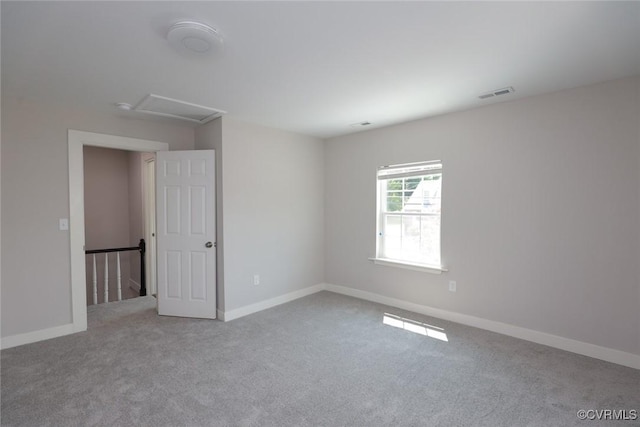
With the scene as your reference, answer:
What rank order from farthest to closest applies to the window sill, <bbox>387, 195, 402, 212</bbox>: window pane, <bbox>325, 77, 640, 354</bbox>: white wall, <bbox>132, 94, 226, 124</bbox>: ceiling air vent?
1. <bbox>387, 195, 402, 212</bbox>: window pane
2. the window sill
3. <bbox>132, 94, 226, 124</bbox>: ceiling air vent
4. <bbox>325, 77, 640, 354</bbox>: white wall

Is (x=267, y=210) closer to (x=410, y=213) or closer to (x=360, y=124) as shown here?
(x=360, y=124)

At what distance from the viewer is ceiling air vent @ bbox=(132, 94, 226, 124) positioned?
3074mm

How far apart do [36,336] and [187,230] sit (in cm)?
174

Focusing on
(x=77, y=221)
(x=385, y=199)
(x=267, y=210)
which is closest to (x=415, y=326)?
(x=385, y=199)

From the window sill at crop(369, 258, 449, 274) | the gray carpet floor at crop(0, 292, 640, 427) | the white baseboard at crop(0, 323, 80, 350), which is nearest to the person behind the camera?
the gray carpet floor at crop(0, 292, 640, 427)

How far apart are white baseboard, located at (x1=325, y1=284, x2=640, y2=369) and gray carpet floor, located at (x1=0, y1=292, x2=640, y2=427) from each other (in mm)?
92

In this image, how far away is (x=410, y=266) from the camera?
3.98m

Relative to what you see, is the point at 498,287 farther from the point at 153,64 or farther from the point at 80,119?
the point at 80,119

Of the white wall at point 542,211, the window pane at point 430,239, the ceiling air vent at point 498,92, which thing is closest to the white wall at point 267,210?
the white wall at point 542,211

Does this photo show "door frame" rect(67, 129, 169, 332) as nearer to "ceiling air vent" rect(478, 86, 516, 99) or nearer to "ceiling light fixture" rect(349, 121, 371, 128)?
"ceiling light fixture" rect(349, 121, 371, 128)

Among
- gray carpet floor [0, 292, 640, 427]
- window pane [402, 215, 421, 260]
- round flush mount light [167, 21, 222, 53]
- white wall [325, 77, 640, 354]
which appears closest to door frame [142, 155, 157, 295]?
gray carpet floor [0, 292, 640, 427]

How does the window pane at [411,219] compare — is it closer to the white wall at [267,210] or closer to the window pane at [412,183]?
the window pane at [412,183]

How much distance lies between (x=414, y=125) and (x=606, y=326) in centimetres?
275

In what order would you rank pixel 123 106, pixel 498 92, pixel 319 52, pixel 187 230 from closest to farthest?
pixel 319 52 < pixel 498 92 < pixel 123 106 < pixel 187 230
